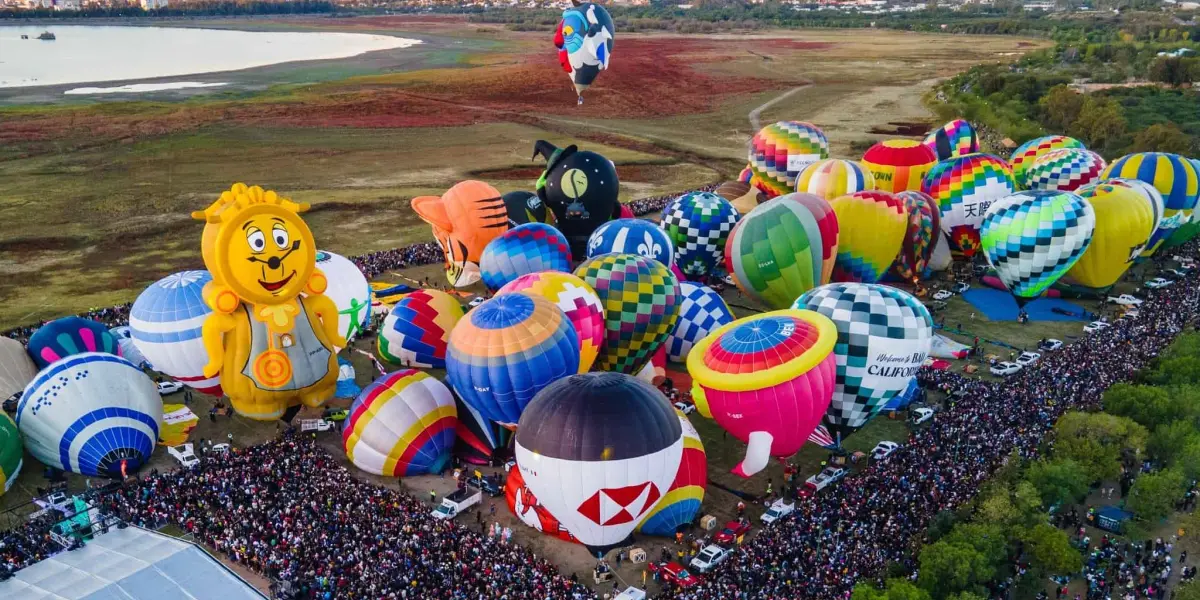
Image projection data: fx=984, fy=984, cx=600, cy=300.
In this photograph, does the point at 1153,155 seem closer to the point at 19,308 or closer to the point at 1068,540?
the point at 1068,540

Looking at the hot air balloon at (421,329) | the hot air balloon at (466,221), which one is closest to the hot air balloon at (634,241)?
the hot air balloon at (466,221)

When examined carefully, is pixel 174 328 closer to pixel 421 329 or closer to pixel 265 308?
pixel 265 308

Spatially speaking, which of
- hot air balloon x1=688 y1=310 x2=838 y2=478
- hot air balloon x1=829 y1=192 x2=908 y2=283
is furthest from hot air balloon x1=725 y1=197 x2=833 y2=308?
hot air balloon x1=688 y1=310 x2=838 y2=478

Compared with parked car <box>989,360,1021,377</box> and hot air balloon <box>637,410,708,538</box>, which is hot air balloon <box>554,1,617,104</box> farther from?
hot air balloon <box>637,410,708,538</box>

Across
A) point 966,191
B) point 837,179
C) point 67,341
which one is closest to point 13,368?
point 67,341

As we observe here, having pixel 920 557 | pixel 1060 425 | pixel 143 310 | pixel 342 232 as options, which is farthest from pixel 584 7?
pixel 920 557

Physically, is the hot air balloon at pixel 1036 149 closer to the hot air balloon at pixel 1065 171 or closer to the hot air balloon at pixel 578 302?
the hot air balloon at pixel 1065 171
